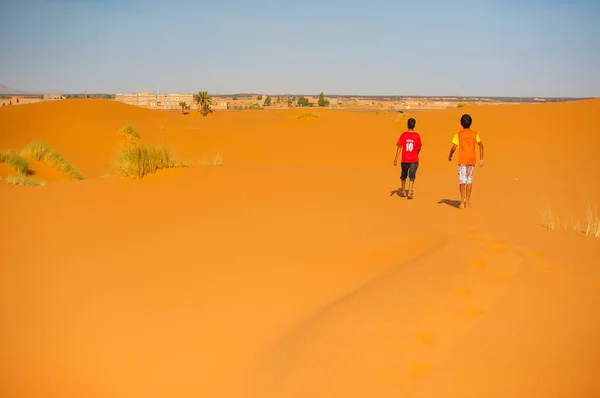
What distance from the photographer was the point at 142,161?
9.33 meters

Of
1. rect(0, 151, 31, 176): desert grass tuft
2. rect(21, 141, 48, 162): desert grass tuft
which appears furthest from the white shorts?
rect(21, 141, 48, 162): desert grass tuft

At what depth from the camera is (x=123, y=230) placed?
657 centimetres

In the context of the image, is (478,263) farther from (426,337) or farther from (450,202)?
(450,202)

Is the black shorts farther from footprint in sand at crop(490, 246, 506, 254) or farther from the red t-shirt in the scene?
footprint in sand at crop(490, 246, 506, 254)

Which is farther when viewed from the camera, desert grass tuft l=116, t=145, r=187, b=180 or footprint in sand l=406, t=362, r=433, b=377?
desert grass tuft l=116, t=145, r=187, b=180

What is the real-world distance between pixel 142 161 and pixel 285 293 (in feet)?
Result: 18.4

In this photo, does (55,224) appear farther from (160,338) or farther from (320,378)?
(320,378)

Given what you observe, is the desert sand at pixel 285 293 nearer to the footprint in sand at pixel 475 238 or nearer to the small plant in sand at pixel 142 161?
the footprint in sand at pixel 475 238

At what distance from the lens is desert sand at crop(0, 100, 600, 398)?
3492 millimetres

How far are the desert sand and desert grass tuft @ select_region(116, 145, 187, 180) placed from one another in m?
0.27

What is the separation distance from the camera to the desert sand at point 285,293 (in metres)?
3.49

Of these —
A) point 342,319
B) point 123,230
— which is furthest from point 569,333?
point 123,230

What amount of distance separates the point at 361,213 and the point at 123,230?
11.8ft

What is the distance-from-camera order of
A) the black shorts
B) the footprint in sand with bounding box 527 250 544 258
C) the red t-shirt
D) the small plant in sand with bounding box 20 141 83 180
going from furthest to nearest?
1. the small plant in sand with bounding box 20 141 83 180
2. the black shorts
3. the red t-shirt
4. the footprint in sand with bounding box 527 250 544 258
